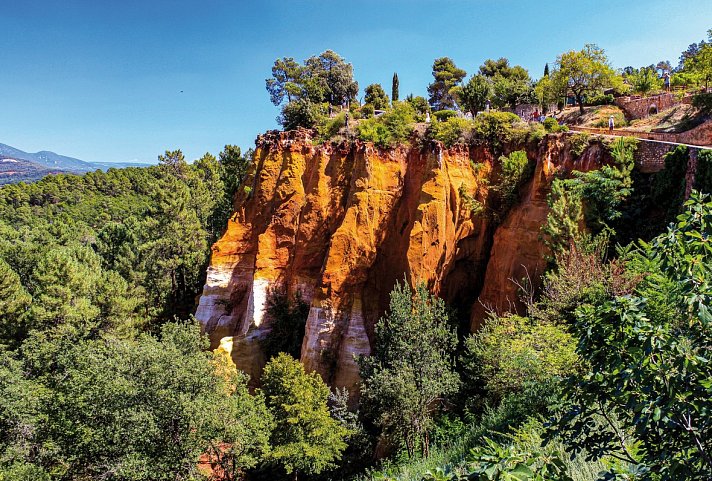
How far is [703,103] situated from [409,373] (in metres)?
20.8

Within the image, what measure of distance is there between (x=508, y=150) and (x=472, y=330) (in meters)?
9.12

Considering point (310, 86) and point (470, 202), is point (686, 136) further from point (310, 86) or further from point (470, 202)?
point (310, 86)

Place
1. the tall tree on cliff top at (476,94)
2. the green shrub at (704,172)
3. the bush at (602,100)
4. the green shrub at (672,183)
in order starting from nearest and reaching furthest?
the green shrub at (704,172), the green shrub at (672,183), the bush at (602,100), the tall tree on cliff top at (476,94)

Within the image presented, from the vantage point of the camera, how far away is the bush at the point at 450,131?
21.6 metres

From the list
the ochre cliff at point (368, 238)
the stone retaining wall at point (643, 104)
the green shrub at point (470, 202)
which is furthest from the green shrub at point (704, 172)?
the stone retaining wall at point (643, 104)

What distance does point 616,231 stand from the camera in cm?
1688

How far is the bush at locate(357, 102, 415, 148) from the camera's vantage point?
885 inches

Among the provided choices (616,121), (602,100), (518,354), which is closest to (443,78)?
(602,100)

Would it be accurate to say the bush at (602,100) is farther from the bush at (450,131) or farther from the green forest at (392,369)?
the bush at (450,131)

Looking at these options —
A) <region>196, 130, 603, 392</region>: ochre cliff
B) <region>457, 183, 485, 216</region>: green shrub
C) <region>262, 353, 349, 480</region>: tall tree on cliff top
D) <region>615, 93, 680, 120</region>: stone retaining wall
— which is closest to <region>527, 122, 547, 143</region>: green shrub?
<region>196, 130, 603, 392</region>: ochre cliff

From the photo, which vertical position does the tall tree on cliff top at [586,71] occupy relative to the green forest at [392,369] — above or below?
above

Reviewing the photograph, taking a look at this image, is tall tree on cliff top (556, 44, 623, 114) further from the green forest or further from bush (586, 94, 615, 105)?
the green forest

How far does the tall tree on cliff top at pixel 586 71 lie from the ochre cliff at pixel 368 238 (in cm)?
1522

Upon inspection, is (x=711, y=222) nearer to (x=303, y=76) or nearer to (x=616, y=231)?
(x=616, y=231)
